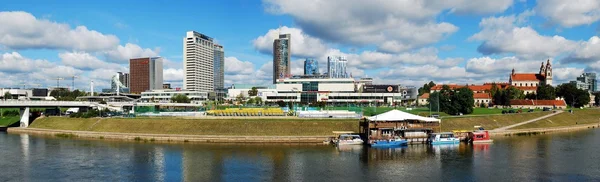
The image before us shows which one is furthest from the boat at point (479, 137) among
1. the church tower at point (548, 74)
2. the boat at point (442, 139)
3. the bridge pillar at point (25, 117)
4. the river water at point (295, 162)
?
the church tower at point (548, 74)

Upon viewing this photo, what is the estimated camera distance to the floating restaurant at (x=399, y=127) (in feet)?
193

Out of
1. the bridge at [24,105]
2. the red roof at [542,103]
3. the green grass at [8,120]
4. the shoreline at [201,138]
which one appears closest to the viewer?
the shoreline at [201,138]

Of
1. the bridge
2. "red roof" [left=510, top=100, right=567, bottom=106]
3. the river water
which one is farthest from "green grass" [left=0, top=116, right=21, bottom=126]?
"red roof" [left=510, top=100, right=567, bottom=106]

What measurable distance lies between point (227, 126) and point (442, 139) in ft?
104

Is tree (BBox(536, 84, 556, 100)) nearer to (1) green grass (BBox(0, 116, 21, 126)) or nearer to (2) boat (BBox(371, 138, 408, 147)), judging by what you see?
(2) boat (BBox(371, 138, 408, 147))

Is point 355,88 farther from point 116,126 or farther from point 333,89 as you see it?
point 116,126

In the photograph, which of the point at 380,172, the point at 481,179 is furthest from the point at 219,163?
the point at 481,179

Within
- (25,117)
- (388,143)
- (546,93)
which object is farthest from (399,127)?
(546,93)

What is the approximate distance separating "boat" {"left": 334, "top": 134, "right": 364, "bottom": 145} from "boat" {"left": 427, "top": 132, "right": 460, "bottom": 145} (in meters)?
9.71

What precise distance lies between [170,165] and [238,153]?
901 centimetres

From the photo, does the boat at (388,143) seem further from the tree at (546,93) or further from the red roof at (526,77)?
the red roof at (526,77)

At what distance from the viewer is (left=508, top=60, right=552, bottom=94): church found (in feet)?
546

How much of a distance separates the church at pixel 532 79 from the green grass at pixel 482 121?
311ft

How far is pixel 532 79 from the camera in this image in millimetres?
170125
